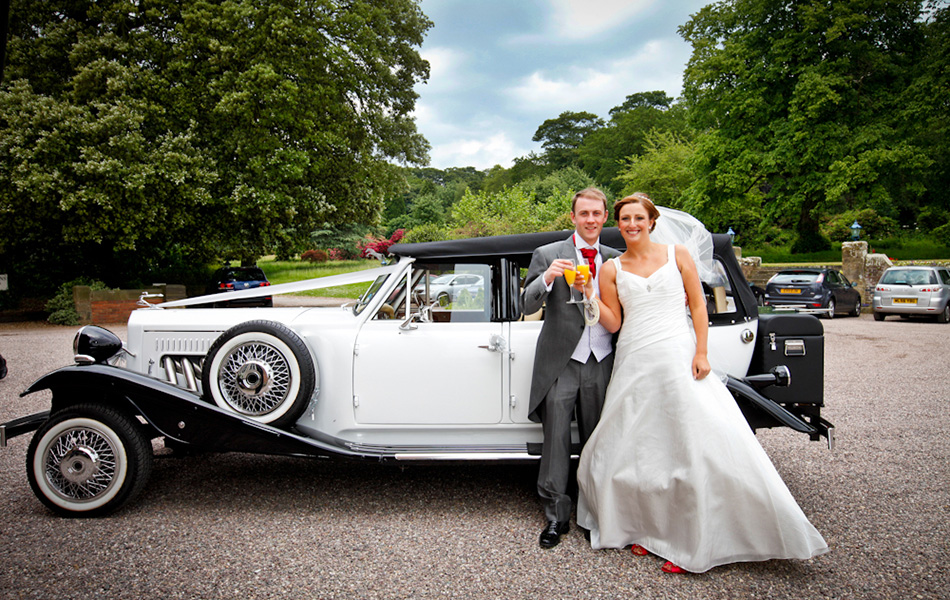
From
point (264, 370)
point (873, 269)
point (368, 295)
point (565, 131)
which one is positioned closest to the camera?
point (264, 370)

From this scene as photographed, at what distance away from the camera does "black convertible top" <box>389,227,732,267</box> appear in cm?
415

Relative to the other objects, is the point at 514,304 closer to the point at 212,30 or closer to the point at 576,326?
the point at 576,326

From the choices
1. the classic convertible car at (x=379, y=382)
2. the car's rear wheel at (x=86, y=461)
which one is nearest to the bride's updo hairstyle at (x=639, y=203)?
the classic convertible car at (x=379, y=382)

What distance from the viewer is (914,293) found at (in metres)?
15.9

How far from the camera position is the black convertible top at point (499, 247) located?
13.6ft

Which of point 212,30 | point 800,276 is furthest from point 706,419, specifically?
point 212,30

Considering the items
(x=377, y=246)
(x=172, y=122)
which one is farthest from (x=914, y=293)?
(x=172, y=122)

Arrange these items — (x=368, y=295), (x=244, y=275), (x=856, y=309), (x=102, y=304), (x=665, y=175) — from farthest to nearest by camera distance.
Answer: (x=665, y=175)
(x=244, y=275)
(x=856, y=309)
(x=102, y=304)
(x=368, y=295)

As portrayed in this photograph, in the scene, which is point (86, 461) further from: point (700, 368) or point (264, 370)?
point (700, 368)

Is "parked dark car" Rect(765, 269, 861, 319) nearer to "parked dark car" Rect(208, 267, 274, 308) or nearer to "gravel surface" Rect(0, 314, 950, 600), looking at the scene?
"gravel surface" Rect(0, 314, 950, 600)

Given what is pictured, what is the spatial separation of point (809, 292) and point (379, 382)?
55.2ft

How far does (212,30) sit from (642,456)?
18.3m

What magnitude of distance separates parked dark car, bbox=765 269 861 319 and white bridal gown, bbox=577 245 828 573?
15.7 metres

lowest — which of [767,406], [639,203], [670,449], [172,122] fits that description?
[670,449]
